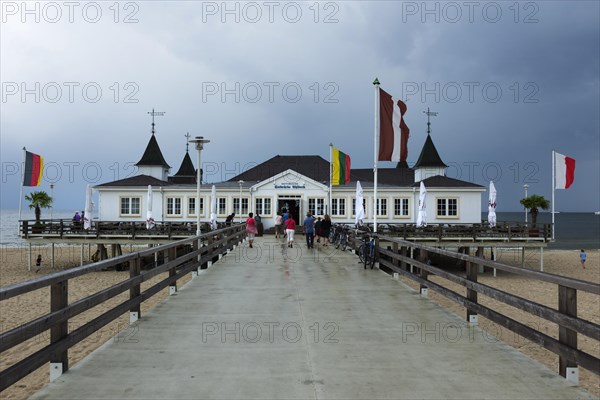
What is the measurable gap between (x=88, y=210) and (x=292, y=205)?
14.8 metres

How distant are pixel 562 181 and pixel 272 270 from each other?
79.8 ft

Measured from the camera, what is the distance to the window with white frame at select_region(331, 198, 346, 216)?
37.5 metres

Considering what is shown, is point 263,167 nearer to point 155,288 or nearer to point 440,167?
point 440,167

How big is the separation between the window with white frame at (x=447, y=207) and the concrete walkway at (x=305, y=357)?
96.5ft

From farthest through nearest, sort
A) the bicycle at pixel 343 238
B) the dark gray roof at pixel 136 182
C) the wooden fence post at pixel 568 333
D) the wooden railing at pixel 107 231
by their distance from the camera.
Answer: the dark gray roof at pixel 136 182
the wooden railing at pixel 107 231
the bicycle at pixel 343 238
the wooden fence post at pixel 568 333

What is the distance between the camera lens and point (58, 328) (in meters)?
4.62

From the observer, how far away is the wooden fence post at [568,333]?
442cm

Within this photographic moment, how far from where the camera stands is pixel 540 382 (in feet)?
14.8

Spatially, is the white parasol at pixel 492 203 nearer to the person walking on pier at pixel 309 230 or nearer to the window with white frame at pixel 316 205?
the window with white frame at pixel 316 205

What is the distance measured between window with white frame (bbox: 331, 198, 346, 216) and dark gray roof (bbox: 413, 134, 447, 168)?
35.3 ft

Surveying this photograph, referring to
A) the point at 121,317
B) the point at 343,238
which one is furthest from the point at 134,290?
the point at 343,238

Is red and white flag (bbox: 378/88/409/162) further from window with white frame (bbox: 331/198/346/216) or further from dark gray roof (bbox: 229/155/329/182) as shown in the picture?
dark gray roof (bbox: 229/155/329/182)

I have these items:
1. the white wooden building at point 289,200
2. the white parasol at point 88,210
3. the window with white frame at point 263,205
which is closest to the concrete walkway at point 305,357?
the white parasol at point 88,210

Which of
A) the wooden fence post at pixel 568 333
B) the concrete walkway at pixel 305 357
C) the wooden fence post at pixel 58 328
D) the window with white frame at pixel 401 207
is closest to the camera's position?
the concrete walkway at pixel 305 357
